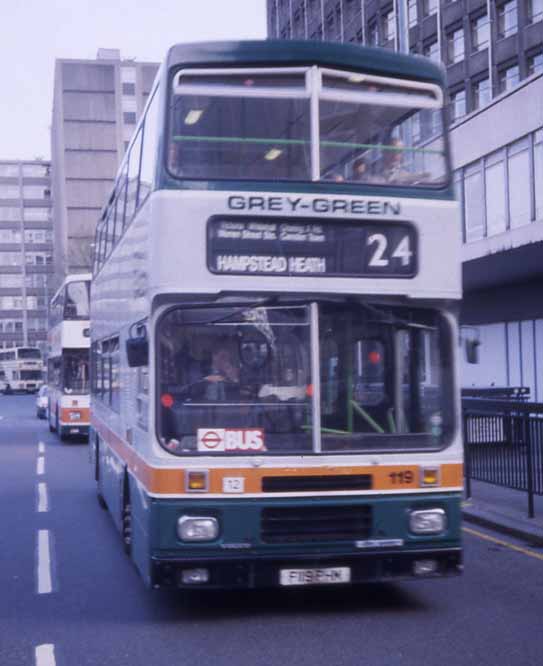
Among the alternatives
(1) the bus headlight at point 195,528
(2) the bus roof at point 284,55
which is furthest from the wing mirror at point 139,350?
(2) the bus roof at point 284,55

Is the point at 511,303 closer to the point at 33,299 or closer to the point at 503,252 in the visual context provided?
the point at 503,252

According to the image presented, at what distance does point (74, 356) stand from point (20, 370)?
65.8m

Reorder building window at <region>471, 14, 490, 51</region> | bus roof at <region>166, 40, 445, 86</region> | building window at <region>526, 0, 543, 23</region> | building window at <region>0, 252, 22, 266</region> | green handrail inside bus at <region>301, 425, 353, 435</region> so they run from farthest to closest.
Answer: building window at <region>0, 252, 22, 266</region>
building window at <region>471, 14, 490, 51</region>
building window at <region>526, 0, 543, 23</region>
bus roof at <region>166, 40, 445, 86</region>
green handrail inside bus at <region>301, 425, 353, 435</region>

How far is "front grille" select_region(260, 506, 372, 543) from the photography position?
23.8 ft

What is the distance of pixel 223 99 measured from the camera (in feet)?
24.7

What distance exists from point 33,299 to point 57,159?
2716cm

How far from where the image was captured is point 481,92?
39.6m

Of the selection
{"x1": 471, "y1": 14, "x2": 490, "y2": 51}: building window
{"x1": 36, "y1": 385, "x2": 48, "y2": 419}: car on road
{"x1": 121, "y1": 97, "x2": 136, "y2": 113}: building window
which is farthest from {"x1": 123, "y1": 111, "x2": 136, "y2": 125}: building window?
{"x1": 471, "y1": 14, "x2": 490, "y2": 51}: building window

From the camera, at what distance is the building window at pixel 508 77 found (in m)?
37.3

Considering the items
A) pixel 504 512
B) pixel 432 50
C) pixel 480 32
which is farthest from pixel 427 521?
pixel 432 50

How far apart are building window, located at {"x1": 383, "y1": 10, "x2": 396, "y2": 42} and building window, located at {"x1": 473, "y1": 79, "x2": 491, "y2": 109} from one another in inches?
288

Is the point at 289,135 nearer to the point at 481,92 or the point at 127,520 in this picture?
the point at 127,520

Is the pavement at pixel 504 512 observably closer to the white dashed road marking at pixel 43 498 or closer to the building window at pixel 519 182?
the white dashed road marking at pixel 43 498

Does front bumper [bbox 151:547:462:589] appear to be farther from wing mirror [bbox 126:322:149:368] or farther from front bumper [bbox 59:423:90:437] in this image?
front bumper [bbox 59:423:90:437]
